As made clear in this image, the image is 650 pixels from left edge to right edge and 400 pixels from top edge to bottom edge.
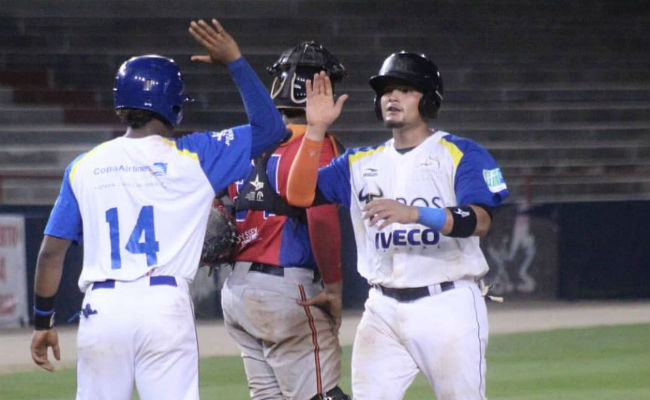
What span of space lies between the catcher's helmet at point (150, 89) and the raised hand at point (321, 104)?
62cm

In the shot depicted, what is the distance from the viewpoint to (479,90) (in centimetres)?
1989

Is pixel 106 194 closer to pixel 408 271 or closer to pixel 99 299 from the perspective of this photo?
pixel 99 299

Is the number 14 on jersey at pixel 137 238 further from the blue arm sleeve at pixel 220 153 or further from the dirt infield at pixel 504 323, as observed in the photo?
the dirt infield at pixel 504 323

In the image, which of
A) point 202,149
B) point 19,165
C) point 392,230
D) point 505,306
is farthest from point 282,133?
point 19,165

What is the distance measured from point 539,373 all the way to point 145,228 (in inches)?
228

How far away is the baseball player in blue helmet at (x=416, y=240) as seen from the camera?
5031 millimetres

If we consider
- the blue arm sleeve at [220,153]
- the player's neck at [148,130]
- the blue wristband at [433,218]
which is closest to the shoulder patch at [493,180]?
the blue wristband at [433,218]

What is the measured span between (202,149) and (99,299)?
0.70 metres

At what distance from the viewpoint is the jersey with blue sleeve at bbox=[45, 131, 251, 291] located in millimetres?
4496

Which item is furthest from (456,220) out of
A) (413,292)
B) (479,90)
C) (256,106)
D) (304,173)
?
(479,90)

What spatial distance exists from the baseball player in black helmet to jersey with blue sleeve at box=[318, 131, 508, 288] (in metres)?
0.35

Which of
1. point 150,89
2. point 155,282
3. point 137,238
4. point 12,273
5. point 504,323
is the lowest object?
point 504,323

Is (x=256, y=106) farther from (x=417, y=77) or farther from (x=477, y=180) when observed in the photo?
(x=477, y=180)

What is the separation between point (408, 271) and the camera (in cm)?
512
